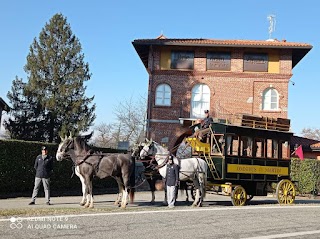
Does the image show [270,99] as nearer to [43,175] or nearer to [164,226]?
[43,175]

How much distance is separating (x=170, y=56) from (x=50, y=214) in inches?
787

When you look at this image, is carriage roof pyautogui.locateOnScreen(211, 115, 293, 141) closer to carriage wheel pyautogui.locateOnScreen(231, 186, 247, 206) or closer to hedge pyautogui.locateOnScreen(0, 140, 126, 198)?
carriage wheel pyautogui.locateOnScreen(231, 186, 247, 206)

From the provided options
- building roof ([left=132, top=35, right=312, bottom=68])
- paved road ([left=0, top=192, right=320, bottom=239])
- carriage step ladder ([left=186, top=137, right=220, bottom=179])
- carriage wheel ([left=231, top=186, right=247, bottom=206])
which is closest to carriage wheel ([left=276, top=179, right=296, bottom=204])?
carriage wheel ([left=231, top=186, right=247, bottom=206])

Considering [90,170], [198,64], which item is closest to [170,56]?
[198,64]

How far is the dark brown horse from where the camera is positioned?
13898 millimetres

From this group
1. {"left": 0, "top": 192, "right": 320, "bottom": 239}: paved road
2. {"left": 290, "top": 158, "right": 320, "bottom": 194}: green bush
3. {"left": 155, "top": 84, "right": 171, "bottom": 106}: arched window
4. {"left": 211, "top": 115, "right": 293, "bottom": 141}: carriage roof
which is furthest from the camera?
{"left": 155, "top": 84, "right": 171, "bottom": 106}: arched window

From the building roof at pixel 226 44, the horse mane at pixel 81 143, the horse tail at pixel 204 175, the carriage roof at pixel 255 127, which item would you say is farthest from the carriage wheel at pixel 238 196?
the building roof at pixel 226 44

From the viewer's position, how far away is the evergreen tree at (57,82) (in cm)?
3497

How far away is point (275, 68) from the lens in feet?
94.9

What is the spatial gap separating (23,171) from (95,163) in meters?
5.77

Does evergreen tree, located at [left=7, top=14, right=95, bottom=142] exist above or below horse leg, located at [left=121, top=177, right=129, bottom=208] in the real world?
above

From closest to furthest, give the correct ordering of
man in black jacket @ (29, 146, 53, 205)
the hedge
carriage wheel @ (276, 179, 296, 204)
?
1. man in black jacket @ (29, 146, 53, 205)
2. carriage wheel @ (276, 179, 296, 204)
3. the hedge

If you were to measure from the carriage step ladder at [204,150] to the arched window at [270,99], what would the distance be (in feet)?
45.8

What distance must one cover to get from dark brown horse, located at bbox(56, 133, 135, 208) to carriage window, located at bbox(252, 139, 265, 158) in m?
5.28
